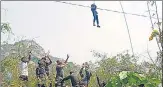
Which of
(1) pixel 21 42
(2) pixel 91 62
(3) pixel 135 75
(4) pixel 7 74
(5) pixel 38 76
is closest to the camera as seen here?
(3) pixel 135 75

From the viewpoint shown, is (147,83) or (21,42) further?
(21,42)

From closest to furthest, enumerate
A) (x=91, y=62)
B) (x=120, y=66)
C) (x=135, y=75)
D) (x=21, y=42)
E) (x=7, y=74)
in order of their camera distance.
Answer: (x=135, y=75) < (x=7, y=74) < (x=21, y=42) < (x=120, y=66) < (x=91, y=62)

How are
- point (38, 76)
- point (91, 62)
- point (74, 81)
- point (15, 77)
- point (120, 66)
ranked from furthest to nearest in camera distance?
point (91, 62)
point (120, 66)
point (15, 77)
point (38, 76)
point (74, 81)

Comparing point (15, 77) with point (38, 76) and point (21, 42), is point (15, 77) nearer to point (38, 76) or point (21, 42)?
point (38, 76)

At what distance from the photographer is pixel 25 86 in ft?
36.1

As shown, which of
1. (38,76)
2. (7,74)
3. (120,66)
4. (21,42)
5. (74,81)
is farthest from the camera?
(120,66)

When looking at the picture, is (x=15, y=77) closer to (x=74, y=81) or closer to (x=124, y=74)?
(x=74, y=81)

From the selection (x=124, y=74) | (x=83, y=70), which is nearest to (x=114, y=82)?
(x=124, y=74)

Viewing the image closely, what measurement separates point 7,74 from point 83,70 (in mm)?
2469

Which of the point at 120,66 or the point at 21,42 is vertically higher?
the point at 21,42

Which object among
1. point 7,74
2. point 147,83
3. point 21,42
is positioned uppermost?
point 21,42

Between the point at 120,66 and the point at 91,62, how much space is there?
358 cm

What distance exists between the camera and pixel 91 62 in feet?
60.0

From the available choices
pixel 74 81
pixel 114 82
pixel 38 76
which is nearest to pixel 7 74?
pixel 38 76
